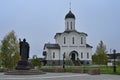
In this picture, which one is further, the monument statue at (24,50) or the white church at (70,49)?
the white church at (70,49)

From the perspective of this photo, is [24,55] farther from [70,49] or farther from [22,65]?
[70,49]

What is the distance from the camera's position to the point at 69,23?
8656 centimetres

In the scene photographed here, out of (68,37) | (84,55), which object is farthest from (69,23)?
(84,55)

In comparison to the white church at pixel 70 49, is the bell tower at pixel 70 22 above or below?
above

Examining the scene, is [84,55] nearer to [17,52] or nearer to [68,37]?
[68,37]

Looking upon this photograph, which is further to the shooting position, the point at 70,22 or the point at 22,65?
the point at 70,22

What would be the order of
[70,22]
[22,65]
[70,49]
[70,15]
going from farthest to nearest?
[70,15] < [70,22] < [70,49] < [22,65]

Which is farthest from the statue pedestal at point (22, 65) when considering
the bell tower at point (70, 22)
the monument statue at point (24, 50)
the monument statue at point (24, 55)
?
the bell tower at point (70, 22)

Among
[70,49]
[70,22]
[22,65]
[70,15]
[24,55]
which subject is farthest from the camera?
[70,15]

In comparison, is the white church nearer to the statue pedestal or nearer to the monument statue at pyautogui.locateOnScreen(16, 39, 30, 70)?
the monument statue at pyautogui.locateOnScreen(16, 39, 30, 70)

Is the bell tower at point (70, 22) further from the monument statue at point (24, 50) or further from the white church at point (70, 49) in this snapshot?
the monument statue at point (24, 50)

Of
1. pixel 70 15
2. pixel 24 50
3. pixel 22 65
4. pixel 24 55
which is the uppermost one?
pixel 70 15

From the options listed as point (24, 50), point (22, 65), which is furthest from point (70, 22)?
point (22, 65)

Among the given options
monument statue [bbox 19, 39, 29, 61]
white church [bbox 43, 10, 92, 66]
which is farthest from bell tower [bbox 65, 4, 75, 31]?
monument statue [bbox 19, 39, 29, 61]
